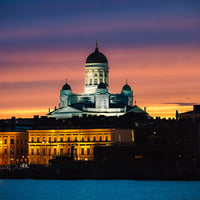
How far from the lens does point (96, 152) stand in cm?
19375

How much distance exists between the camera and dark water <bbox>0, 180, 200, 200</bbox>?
150 m

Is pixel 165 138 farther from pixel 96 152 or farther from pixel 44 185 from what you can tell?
pixel 44 185

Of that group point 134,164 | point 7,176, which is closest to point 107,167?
point 134,164

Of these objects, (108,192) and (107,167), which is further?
(107,167)

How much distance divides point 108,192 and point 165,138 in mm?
41659

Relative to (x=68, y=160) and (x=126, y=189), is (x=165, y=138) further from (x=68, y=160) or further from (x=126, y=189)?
(x=126, y=189)

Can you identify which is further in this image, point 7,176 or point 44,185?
point 7,176

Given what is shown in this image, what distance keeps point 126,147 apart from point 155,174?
663 inches

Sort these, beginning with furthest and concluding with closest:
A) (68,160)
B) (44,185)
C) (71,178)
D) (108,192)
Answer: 1. (68,160)
2. (71,178)
3. (44,185)
4. (108,192)

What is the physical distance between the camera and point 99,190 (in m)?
158

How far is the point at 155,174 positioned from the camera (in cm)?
17400

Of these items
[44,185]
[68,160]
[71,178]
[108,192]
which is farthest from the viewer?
[68,160]

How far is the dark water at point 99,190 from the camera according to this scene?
14988 centimetres

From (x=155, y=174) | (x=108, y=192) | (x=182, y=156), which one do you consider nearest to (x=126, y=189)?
(x=108, y=192)
